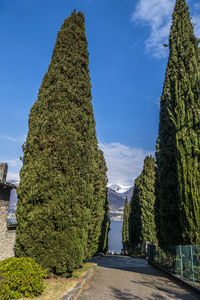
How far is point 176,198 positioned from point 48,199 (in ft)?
21.3

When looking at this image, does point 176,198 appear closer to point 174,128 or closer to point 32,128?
point 174,128

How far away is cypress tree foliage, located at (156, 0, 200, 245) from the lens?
355 inches

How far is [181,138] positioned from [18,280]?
796cm

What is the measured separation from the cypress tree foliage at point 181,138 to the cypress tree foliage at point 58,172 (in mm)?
3979

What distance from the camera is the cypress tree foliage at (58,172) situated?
7613 mm

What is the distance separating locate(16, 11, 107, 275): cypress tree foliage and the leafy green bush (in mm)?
1796

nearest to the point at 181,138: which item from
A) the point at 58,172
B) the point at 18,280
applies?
the point at 58,172

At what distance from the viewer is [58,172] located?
27.2 feet

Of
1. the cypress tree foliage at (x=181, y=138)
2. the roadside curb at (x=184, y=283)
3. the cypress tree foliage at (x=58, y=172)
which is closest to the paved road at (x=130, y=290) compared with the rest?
the roadside curb at (x=184, y=283)

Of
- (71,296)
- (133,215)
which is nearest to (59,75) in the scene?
(71,296)

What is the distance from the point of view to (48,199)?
795 cm

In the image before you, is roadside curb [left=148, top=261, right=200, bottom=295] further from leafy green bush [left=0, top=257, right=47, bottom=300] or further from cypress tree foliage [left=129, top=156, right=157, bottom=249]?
cypress tree foliage [left=129, top=156, right=157, bottom=249]

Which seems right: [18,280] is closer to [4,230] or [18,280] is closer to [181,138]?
[4,230]

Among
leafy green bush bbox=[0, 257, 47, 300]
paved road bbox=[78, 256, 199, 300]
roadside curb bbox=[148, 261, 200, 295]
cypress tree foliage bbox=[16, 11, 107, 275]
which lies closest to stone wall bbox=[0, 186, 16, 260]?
cypress tree foliage bbox=[16, 11, 107, 275]
